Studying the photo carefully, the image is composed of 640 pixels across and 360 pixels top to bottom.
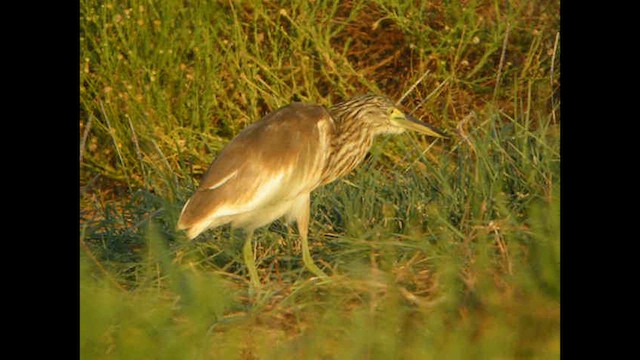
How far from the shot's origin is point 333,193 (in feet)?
16.0

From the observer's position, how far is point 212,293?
12.6 ft

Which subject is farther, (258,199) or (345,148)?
(345,148)

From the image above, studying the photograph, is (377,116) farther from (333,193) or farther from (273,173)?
(273,173)

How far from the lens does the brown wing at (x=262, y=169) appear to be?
4.16 m

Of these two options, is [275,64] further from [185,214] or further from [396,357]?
[396,357]

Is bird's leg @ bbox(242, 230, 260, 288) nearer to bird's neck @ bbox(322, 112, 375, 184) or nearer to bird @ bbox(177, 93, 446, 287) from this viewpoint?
bird @ bbox(177, 93, 446, 287)

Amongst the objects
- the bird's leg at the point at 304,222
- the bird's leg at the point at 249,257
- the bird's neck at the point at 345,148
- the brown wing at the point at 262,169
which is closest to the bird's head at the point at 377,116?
the bird's neck at the point at 345,148

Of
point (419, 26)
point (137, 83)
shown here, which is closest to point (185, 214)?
point (137, 83)

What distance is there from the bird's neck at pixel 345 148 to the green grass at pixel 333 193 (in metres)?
0.16

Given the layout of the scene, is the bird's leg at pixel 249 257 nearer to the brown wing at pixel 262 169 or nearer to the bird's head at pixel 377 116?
the brown wing at pixel 262 169

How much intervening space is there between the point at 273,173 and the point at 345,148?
0.41 metres

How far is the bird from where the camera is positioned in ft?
13.7

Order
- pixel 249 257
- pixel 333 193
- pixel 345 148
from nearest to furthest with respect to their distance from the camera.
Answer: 1. pixel 249 257
2. pixel 345 148
3. pixel 333 193

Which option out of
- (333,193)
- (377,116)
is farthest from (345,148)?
(333,193)
